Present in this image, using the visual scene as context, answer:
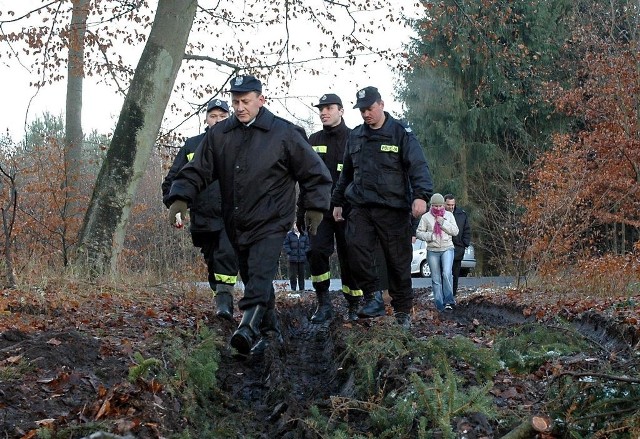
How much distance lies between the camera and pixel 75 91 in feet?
Result: 69.3

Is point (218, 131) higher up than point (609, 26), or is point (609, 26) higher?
point (609, 26)

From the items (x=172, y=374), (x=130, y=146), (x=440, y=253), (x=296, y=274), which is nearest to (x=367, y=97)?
(x=172, y=374)

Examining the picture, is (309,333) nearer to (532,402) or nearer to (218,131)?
(218,131)

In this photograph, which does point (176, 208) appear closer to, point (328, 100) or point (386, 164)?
point (386, 164)

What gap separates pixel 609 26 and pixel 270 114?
70.7 feet

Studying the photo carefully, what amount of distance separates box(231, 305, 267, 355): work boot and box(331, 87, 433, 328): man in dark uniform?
1.78 metres

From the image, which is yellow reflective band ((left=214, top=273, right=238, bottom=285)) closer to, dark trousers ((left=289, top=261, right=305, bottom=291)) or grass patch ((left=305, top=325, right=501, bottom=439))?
grass patch ((left=305, top=325, right=501, bottom=439))

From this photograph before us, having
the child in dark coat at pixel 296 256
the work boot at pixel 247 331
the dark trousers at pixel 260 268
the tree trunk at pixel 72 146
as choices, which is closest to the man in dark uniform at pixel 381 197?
the dark trousers at pixel 260 268

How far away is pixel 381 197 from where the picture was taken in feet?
27.9

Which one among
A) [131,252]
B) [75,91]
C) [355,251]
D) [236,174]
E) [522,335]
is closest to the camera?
[522,335]

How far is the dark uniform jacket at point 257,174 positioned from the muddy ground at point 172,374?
1.12 meters

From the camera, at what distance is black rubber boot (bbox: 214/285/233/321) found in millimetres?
9070

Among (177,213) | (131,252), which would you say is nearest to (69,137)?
(131,252)

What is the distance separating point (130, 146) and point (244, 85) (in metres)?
7.04
